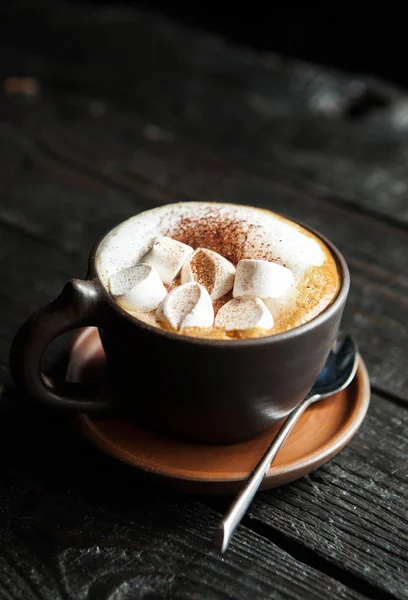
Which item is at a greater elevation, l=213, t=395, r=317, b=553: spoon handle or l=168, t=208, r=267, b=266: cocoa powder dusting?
l=168, t=208, r=267, b=266: cocoa powder dusting

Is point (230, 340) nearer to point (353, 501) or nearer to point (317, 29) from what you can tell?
point (353, 501)

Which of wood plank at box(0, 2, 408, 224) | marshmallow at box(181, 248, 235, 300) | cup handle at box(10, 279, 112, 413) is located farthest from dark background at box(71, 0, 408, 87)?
cup handle at box(10, 279, 112, 413)

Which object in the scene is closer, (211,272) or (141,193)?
(211,272)

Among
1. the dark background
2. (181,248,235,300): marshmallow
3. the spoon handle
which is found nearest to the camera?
the spoon handle

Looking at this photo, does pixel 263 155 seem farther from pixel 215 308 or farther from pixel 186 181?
pixel 215 308

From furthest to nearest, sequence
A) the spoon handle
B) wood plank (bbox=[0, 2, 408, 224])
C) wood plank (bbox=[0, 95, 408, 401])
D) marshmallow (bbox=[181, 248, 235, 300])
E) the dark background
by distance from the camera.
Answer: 1. the dark background
2. wood plank (bbox=[0, 2, 408, 224])
3. wood plank (bbox=[0, 95, 408, 401])
4. marshmallow (bbox=[181, 248, 235, 300])
5. the spoon handle

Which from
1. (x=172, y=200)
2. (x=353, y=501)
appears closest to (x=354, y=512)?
(x=353, y=501)

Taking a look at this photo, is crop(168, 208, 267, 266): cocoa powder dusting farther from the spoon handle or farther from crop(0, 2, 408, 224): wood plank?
crop(0, 2, 408, 224): wood plank

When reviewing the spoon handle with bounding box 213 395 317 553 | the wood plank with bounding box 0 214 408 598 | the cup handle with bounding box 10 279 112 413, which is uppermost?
the cup handle with bounding box 10 279 112 413
